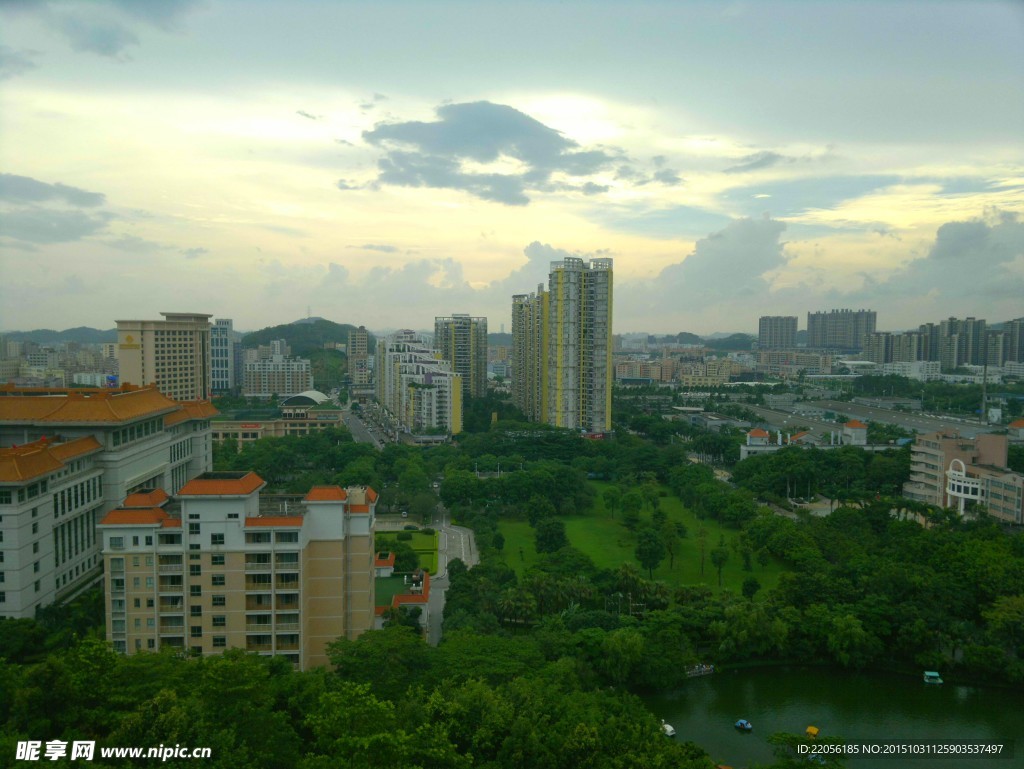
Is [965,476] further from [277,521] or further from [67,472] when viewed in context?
[67,472]

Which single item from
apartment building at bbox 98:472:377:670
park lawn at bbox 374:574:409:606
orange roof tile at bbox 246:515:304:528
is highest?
orange roof tile at bbox 246:515:304:528

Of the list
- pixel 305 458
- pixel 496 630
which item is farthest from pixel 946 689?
pixel 305 458

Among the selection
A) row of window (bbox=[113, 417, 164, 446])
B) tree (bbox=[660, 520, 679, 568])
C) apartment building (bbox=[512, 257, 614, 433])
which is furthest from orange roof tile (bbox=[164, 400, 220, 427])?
apartment building (bbox=[512, 257, 614, 433])

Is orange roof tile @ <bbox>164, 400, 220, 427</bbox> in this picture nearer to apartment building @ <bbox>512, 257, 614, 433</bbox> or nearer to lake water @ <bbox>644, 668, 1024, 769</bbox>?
lake water @ <bbox>644, 668, 1024, 769</bbox>

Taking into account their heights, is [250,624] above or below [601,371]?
below

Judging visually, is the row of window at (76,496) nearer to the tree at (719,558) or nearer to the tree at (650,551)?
the tree at (650,551)

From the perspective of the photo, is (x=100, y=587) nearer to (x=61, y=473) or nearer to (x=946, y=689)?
(x=61, y=473)

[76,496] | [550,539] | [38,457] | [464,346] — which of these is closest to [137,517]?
[38,457]
